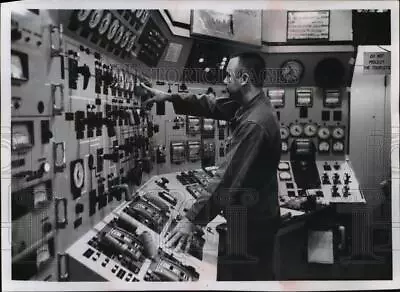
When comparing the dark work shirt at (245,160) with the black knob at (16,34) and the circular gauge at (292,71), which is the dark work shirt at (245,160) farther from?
the black knob at (16,34)

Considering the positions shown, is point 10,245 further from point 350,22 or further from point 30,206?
point 350,22

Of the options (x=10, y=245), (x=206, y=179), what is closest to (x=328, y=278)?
(x=206, y=179)

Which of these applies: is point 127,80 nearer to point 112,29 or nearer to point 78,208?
point 112,29

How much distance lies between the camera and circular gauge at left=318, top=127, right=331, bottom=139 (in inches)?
104

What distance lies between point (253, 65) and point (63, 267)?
150 centimetres

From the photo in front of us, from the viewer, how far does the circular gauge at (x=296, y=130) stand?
2.63m

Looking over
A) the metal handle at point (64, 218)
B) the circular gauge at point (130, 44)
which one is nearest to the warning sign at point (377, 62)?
the circular gauge at point (130, 44)

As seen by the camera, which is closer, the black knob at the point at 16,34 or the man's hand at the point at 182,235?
the black knob at the point at 16,34

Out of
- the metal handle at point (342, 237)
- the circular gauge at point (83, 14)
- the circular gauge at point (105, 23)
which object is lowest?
the metal handle at point (342, 237)

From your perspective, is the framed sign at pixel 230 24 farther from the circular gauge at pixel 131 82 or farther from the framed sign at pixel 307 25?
the circular gauge at pixel 131 82

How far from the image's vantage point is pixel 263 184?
8.63 ft

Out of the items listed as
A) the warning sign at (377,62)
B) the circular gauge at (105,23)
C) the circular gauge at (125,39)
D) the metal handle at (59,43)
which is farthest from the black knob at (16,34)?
the warning sign at (377,62)

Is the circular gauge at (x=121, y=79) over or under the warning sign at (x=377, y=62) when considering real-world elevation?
under

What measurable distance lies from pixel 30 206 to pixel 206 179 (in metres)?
0.96
